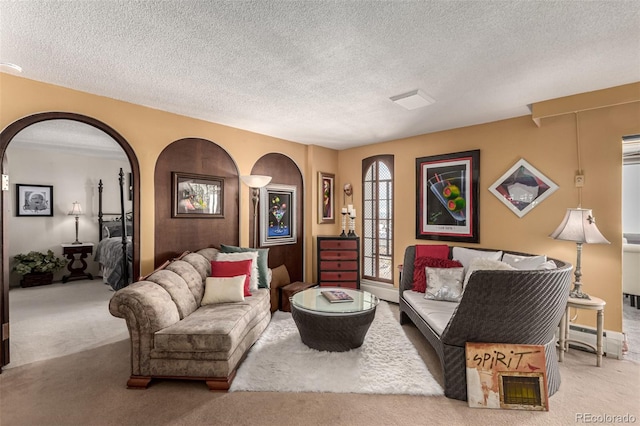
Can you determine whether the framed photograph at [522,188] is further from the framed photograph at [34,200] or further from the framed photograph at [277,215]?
the framed photograph at [34,200]

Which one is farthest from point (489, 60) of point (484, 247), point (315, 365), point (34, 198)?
point (34, 198)

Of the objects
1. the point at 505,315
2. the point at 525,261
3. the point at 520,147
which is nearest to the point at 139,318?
the point at 505,315

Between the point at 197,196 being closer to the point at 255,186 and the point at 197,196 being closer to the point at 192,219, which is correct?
the point at 192,219

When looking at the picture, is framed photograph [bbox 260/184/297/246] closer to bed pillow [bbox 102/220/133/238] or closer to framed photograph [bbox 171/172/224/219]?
framed photograph [bbox 171/172/224/219]

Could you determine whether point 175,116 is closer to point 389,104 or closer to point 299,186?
point 299,186

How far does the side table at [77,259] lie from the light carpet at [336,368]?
486cm

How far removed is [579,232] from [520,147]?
1226 millimetres

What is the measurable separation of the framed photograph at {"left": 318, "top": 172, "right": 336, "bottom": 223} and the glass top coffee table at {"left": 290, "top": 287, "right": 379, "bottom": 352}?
7.65 ft

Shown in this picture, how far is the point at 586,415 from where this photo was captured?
78.7 inches

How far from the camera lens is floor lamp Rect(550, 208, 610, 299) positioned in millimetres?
2742

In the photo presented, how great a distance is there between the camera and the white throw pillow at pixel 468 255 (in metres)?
3.29

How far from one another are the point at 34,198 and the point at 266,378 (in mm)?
6169

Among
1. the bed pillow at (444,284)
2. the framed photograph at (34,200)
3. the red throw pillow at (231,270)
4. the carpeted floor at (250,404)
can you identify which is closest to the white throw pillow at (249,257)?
the red throw pillow at (231,270)

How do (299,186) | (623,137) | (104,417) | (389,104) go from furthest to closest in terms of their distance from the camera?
(299,186), (389,104), (623,137), (104,417)
